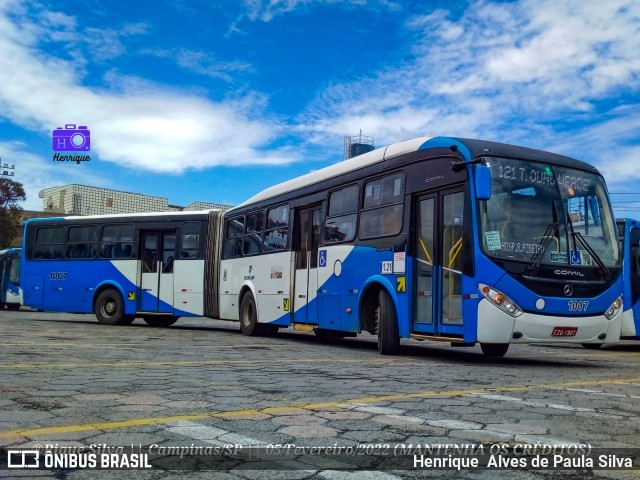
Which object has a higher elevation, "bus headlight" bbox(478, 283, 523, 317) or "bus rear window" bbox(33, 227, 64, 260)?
"bus rear window" bbox(33, 227, 64, 260)

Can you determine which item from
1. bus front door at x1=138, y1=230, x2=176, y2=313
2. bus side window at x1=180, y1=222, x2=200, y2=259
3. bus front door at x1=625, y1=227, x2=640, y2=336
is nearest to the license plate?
bus front door at x1=625, y1=227, x2=640, y2=336

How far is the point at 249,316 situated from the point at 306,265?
3203mm

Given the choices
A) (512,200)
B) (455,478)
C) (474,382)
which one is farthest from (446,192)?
(455,478)

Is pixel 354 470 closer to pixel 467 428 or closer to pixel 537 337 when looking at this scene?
pixel 467 428

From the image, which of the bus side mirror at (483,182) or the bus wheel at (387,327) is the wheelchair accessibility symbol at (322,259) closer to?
the bus wheel at (387,327)

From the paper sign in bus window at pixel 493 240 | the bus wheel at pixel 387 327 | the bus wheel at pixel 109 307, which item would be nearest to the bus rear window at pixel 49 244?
the bus wheel at pixel 109 307

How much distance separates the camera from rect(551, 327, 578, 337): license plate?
8.66 meters

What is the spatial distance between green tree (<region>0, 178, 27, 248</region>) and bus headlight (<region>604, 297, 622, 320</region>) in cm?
4558

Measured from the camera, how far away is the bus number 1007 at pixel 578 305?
8833 millimetres

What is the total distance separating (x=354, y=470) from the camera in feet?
10.7

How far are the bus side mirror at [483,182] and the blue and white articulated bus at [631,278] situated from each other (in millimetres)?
8066

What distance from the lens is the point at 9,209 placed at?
47.7 meters

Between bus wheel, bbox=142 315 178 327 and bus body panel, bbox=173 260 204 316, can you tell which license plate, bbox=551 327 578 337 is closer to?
bus body panel, bbox=173 260 204 316

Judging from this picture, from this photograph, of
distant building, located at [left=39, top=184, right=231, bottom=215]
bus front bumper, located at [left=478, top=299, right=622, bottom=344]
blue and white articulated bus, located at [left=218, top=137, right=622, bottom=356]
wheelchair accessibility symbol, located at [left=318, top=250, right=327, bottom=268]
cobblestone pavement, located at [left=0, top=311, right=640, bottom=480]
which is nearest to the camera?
cobblestone pavement, located at [left=0, top=311, right=640, bottom=480]
